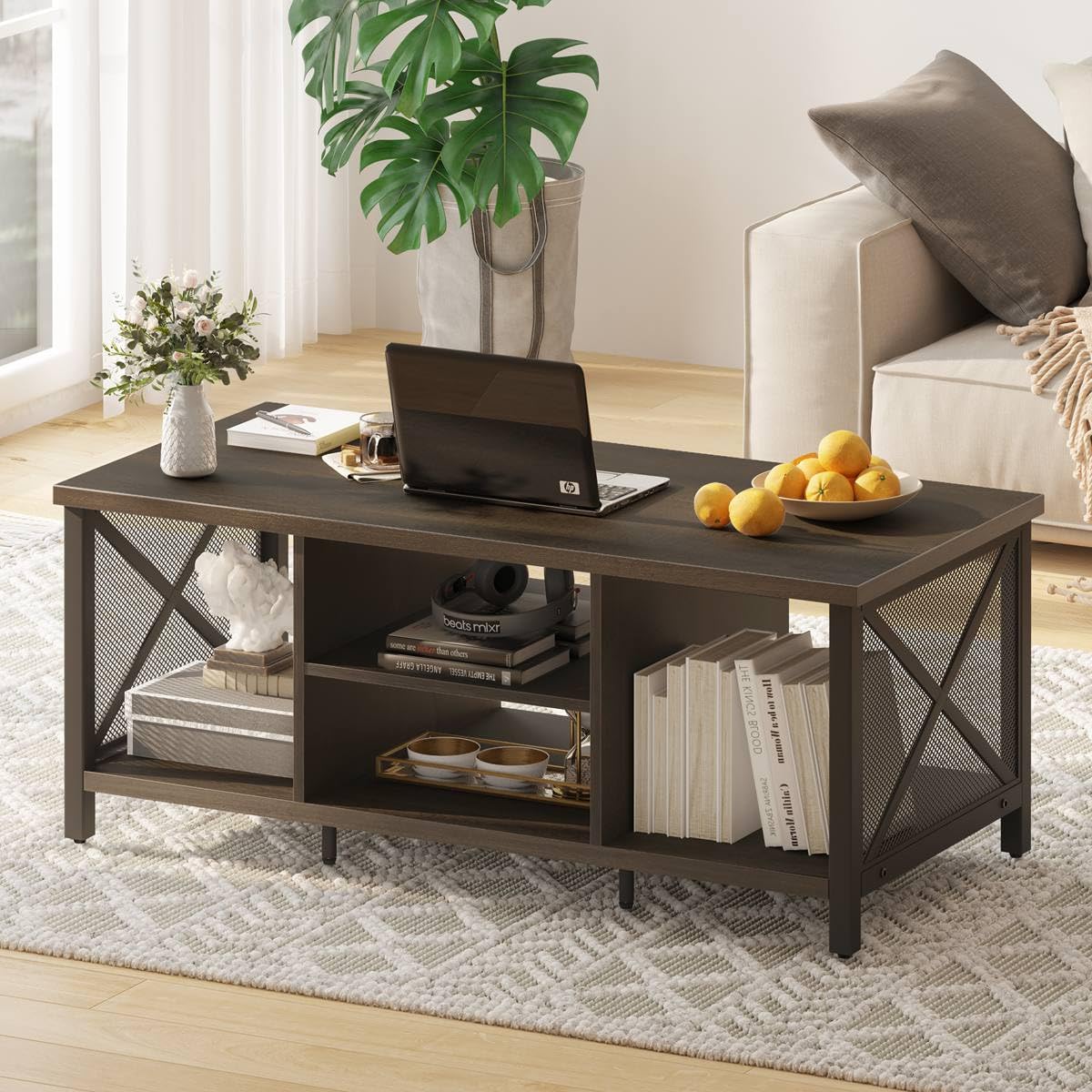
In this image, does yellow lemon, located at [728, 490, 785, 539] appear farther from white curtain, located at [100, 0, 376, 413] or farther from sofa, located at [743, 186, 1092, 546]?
white curtain, located at [100, 0, 376, 413]

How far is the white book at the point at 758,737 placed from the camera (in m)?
2.51

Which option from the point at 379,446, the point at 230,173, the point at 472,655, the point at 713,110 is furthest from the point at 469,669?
the point at 713,110

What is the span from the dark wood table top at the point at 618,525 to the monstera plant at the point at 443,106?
6.53 ft

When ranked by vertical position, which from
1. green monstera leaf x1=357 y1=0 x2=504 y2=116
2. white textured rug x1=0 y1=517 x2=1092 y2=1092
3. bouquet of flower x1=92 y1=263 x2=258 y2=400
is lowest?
white textured rug x1=0 y1=517 x2=1092 y2=1092

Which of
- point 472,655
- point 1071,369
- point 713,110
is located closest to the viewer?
point 472,655

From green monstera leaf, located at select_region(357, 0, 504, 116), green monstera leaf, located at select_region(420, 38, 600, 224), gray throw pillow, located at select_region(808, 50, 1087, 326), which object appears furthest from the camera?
green monstera leaf, located at select_region(420, 38, 600, 224)

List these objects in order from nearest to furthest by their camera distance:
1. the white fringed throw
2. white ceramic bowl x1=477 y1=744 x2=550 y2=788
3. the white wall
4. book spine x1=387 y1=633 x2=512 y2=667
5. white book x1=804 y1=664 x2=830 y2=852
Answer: white book x1=804 y1=664 x2=830 y2=852 → book spine x1=387 y1=633 x2=512 y2=667 → white ceramic bowl x1=477 y1=744 x2=550 y2=788 → the white fringed throw → the white wall

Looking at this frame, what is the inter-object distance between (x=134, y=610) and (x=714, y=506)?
0.84 metres

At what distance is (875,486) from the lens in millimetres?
2592

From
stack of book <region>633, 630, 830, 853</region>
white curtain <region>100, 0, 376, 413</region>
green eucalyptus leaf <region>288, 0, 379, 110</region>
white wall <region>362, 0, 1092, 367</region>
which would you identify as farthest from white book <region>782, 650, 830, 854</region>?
white wall <region>362, 0, 1092, 367</region>

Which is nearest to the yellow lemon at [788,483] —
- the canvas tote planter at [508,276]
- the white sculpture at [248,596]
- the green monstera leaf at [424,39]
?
the white sculpture at [248,596]

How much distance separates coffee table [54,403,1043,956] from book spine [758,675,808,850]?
38mm

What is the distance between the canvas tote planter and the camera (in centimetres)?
502

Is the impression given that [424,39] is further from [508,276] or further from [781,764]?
[781,764]
